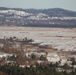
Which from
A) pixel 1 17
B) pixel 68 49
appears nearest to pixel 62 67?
pixel 68 49

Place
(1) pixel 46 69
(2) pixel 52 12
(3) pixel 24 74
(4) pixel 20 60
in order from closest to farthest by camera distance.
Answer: (3) pixel 24 74 < (1) pixel 46 69 < (4) pixel 20 60 < (2) pixel 52 12

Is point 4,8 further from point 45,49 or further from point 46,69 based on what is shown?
point 46,69

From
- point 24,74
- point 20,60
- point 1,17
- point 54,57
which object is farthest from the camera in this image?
point 1,17

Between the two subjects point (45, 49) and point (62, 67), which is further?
point (45, 49)

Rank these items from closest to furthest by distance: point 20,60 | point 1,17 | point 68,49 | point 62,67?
1. point 62,67
2. point 20,60
3. point 68,49
4. point 1,17

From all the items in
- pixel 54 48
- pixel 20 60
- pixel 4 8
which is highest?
pixel 20 60

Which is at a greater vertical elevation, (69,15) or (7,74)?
(7,74)

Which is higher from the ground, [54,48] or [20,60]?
[20,60]

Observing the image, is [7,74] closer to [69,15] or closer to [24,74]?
[24,74]

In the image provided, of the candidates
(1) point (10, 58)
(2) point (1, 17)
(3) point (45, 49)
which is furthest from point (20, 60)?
(2) point (1, 17)
